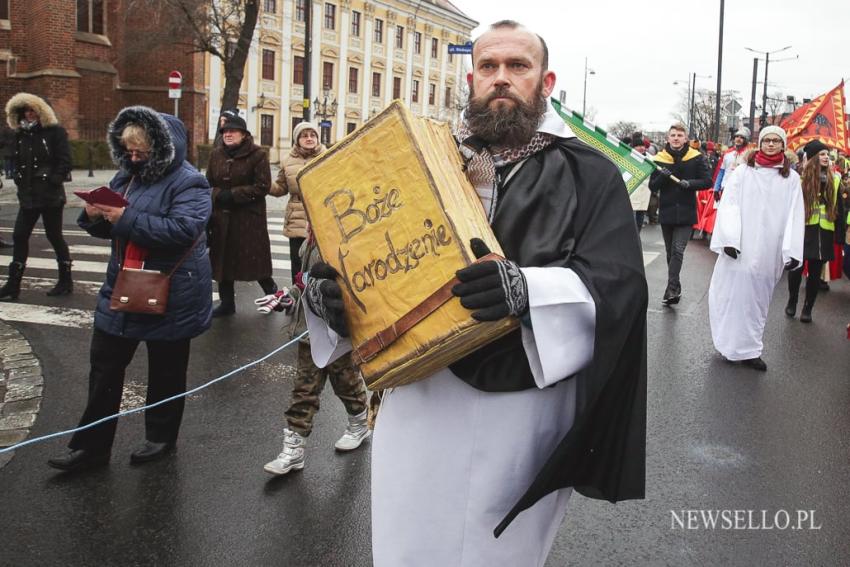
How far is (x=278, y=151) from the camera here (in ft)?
171

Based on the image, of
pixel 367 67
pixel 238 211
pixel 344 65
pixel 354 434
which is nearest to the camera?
pixel 354 434

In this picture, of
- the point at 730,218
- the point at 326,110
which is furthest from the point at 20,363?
the point at 326,110

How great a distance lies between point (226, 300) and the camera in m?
7.95

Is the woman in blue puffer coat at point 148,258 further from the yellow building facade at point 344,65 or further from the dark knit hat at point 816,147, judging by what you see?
the yellow building facade at point 344,65

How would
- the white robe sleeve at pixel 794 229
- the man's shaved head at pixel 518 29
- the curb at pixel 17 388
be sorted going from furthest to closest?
the white robe sleeve at pixel 794 229 < the curb at pixel 17 388 < the man's shaved head at pixel 518 29

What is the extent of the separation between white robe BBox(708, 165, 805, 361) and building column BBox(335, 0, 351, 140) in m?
49.7

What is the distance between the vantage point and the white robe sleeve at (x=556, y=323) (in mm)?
1838

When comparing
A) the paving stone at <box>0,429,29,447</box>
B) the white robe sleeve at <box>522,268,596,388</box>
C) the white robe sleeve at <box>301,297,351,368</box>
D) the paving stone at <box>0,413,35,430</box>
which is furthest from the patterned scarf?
the paving stone at <box>0,413,35,430</box>

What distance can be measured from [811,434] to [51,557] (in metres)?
4.43

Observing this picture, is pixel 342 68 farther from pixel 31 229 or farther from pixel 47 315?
pixel 47 315

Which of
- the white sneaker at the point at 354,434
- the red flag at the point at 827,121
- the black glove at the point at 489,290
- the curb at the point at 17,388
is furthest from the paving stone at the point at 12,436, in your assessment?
the red flag at the point at 827,121

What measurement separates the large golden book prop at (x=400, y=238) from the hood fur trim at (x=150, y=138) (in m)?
2.25

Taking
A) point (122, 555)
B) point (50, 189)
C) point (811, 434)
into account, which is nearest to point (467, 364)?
A: point (122, 555)

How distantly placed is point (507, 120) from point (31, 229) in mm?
7791
